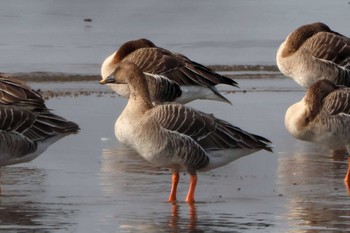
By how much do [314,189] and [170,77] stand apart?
16.0 ft

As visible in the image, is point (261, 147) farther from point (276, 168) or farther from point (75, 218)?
point (75, 218)

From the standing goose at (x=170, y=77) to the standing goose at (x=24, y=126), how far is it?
4.17 m

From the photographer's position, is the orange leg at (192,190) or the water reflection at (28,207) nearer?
the water reflection at (28,207)

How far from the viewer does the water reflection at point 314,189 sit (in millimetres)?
9266

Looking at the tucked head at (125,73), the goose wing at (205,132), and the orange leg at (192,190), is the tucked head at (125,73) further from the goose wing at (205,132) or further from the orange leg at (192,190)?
the orange leg at (192,190)

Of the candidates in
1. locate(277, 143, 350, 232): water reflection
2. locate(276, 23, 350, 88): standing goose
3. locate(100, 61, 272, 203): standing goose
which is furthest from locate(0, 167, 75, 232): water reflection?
locate(276, 23, 350, 88): standing goose

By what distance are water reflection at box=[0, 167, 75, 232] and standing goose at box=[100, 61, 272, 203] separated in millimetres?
1033

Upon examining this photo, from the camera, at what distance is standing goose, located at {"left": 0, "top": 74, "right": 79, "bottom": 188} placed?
34.9 feet

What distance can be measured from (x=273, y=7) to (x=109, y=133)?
45.7 ft

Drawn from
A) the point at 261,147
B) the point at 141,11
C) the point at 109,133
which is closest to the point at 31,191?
the point at 261,147

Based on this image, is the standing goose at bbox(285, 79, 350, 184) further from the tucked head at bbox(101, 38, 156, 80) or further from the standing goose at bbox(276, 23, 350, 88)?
the tucked head at bbox(101, 38, 156, 80)

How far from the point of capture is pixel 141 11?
26.7 m

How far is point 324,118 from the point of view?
11953mm

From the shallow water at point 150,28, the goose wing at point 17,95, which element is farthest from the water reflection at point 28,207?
the shallow water at point 150,28
